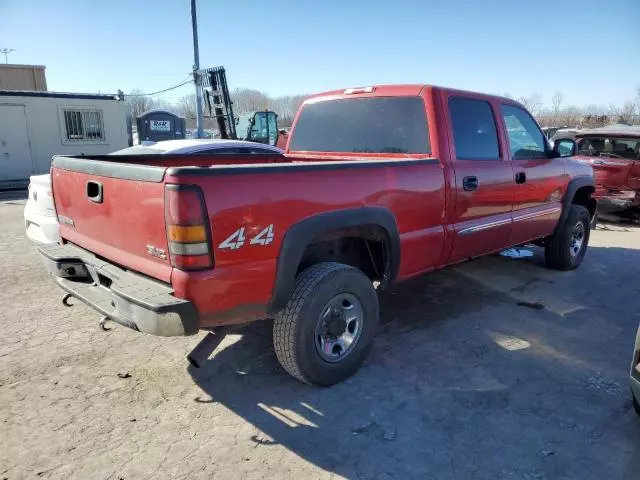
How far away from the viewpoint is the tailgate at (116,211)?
254cm

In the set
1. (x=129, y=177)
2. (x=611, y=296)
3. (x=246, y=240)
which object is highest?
(x=129, y=177)

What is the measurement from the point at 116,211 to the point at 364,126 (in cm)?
233

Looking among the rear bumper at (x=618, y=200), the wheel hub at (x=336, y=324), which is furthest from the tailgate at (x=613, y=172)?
the wheel hub at (x=336, y=324)

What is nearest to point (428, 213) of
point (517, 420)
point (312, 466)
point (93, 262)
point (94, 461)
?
point (517, 420)

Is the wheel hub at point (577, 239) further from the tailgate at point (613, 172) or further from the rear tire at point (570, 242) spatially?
the tailgate at point (613, 172)

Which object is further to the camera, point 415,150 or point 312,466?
point 415,150

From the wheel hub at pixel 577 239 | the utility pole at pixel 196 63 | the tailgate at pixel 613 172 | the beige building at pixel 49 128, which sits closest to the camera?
the wheel hub at pixel 577 239

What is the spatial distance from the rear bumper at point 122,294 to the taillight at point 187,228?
8.4 inches

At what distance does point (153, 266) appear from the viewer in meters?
2.62

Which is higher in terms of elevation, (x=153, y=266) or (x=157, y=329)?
(x=153, y=266)

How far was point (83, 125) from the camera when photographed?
16.8 meters

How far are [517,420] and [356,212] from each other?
5.21 feet

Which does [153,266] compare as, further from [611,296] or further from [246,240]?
[611,296]

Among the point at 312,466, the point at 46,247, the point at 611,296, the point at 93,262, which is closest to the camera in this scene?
the point at 312,466
